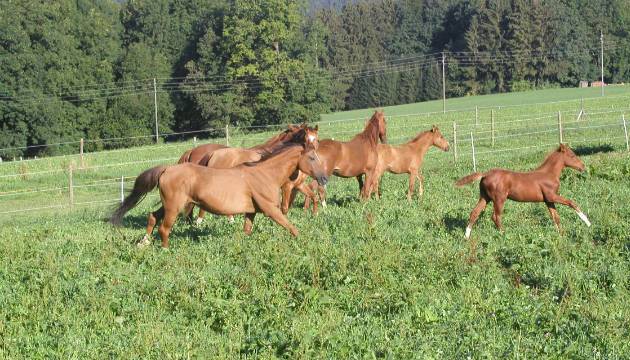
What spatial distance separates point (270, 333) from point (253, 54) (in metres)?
55.4

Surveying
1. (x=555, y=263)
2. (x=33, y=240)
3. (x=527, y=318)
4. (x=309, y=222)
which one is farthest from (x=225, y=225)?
→ (x=527, y=318)

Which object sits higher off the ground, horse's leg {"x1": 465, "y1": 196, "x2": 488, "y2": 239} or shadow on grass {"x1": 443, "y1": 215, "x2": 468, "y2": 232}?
horse's leg {"x1": 465, "y1": 196, "x2": 488, "y2": 239}

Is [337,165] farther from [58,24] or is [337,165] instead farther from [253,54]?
[58,24]

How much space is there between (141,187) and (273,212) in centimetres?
222

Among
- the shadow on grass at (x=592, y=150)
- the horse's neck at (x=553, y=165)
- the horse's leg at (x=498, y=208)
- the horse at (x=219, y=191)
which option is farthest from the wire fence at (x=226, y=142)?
the horse's leg at (x=498, y=208)

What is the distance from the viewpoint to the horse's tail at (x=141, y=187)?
12039mm

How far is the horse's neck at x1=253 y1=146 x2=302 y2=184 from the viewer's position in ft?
39.2

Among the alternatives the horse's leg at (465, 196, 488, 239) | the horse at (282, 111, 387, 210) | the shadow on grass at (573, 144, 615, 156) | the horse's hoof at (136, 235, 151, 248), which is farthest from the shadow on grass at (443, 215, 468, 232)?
the shadow on grass at (573, 144, 615, 156)

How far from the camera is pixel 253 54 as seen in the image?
6144 cm

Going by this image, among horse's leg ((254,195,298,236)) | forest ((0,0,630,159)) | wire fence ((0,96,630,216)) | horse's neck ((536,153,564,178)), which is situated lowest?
wire fence ((0,96,630,216))

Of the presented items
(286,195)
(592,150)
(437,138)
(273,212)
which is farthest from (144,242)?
(592,150)

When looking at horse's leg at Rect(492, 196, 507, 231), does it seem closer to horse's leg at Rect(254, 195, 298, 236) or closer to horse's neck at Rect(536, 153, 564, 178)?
horse's neck at Rect(536, 153, 564, 178)

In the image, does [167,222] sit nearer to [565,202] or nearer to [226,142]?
[565,202]

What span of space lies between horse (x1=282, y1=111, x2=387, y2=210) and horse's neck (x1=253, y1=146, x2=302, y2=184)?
3.27 m
